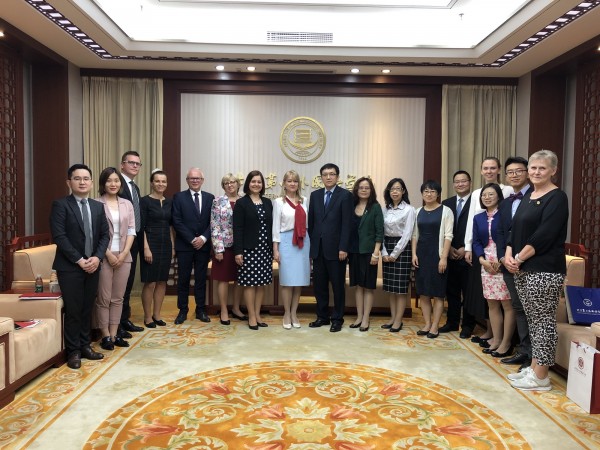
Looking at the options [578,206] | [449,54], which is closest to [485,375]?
[578,206]

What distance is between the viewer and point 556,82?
5879mm

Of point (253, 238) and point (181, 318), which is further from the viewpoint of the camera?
point (181, 318)

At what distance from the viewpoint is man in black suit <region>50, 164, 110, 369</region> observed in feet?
11.7

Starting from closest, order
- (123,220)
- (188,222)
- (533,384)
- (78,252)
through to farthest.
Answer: (533,384) → (78,252) → (123,220) → (188,222)

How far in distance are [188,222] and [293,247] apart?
110cm

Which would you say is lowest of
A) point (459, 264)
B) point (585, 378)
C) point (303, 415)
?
point (303, 415)

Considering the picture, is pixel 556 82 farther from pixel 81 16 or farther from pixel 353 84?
pixel 81 16

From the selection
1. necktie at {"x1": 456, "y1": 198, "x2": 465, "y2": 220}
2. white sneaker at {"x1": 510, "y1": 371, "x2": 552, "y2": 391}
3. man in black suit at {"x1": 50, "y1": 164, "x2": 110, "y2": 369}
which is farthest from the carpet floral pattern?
necktie at {"x1": 456, "y1": 198, "x2": 465, "y2": 220}

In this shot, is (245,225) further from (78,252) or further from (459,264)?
(459,264)

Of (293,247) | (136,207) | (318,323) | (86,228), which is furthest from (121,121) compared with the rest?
(318,323)

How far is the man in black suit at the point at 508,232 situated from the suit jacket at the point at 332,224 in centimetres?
138

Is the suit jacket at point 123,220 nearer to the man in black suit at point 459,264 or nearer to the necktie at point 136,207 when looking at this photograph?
the necktie at point 136,207

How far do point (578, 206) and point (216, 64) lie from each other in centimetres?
464

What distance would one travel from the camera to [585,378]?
2766 mm
